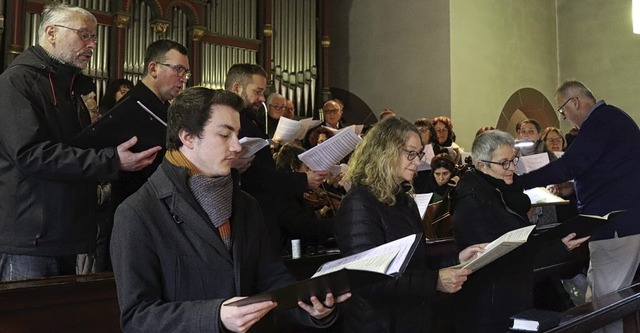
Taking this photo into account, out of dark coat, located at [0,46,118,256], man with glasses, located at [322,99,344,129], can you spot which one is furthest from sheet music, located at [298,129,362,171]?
man with glasses, located at [322,99,344,129]

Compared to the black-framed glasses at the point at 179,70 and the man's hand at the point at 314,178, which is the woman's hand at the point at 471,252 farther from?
the black-framed glasses at the point at 179,70

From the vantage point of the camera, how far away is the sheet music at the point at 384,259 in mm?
1557

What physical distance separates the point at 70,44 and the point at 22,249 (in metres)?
0.81

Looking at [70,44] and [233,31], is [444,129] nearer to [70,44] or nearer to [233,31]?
[233,31]

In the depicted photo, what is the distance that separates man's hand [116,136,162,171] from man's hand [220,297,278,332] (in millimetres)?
1026

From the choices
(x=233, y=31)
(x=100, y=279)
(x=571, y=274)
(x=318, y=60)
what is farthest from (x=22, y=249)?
(x=318, y=60)

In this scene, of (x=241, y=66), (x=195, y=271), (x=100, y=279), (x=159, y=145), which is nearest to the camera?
(x=195, y=271)

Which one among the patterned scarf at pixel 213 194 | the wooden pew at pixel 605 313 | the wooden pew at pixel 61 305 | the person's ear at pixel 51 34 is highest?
the person's ear at pixel 51 34

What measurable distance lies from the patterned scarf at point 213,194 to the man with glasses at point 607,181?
2.63 m

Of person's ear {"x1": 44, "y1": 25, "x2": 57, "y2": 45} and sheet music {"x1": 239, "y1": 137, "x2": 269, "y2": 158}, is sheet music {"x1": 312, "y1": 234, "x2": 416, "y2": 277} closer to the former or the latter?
sheet music {"x1": 239, "y1": 137, "x2": 269, "y2": 158}

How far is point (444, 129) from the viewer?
19.7ft

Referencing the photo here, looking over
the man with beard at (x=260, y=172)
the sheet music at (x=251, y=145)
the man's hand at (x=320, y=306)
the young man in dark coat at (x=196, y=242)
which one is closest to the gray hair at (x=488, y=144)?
the man with beard at (x=260, y=172)

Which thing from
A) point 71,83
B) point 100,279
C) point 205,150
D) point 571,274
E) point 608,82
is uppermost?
point 608,82

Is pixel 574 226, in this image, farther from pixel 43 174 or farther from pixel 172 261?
pixel 43 174
